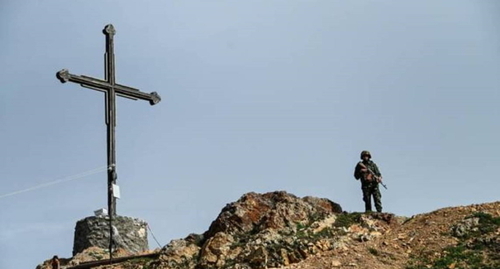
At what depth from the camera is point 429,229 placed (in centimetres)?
1636

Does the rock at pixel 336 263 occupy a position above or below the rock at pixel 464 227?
below

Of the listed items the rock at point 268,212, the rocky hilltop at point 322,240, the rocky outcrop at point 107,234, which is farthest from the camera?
the rocky outcrop at point 107,234

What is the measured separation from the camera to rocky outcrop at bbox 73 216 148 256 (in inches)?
765

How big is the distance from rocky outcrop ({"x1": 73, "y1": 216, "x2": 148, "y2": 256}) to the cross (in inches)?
17.8

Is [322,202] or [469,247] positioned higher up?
[322,202]

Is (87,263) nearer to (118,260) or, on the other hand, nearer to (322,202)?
(118,260)

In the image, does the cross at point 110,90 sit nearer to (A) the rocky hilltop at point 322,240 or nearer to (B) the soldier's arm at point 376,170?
(A) the rocky hilltop at point 322,240

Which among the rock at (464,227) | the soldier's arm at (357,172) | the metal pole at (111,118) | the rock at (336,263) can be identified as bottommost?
the rock at (336,263)

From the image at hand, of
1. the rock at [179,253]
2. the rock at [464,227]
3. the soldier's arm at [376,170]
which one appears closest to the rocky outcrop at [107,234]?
the rock at [179,253]

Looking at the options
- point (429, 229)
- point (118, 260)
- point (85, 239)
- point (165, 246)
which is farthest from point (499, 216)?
point (85, 239)

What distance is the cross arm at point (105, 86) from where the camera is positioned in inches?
750

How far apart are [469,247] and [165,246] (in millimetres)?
6683

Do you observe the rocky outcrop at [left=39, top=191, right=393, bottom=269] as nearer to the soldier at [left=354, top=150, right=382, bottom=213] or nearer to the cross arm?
the soldier at [left=354, top=150, right=382, bottom=213]

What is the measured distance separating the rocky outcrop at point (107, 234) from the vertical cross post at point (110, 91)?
405 millimetres
